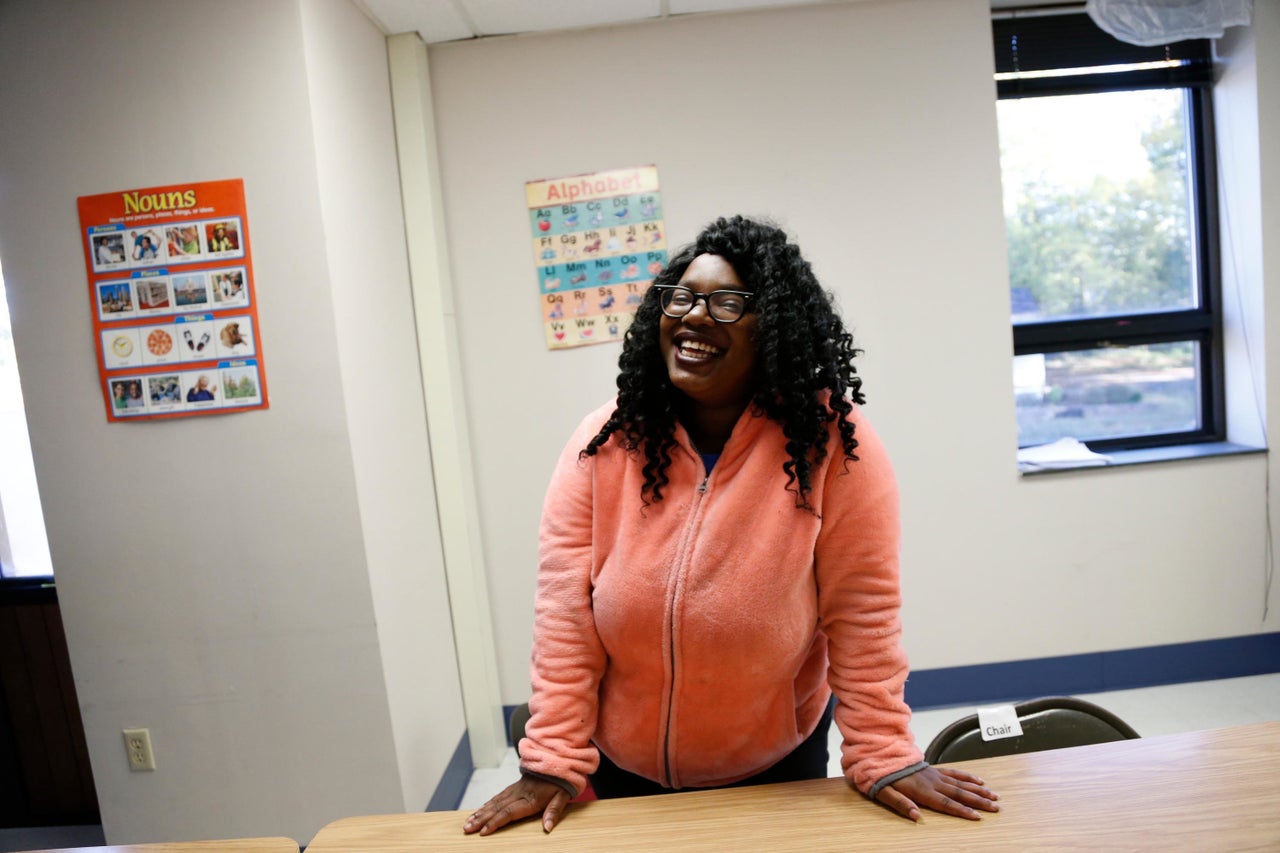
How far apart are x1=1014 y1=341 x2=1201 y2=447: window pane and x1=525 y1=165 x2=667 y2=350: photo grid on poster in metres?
1.53

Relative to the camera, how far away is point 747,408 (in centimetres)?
110

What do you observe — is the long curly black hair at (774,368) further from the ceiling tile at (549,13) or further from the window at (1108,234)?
the window at (1108,234)

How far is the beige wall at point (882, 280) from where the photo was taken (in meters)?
2.47

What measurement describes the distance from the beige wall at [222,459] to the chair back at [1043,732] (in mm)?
1372

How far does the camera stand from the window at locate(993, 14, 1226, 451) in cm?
267

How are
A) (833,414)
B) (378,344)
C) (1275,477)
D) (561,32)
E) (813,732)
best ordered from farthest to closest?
(1275,477), (561,32), (378,344), (813,732), (833,414)

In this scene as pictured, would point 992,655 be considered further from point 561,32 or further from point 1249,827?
point 561,32

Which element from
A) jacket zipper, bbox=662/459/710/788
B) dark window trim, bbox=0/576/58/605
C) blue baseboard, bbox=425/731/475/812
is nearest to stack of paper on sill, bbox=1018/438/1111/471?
jacket zipper, bbox=662/459/710/788

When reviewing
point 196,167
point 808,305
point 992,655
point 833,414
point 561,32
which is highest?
point 561,32

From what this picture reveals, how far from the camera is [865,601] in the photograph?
1025 millimetres

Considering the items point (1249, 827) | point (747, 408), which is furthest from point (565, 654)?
point (1249, 827)

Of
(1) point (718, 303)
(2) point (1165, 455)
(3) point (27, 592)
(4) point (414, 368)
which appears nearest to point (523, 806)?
(1) point (718, 303)

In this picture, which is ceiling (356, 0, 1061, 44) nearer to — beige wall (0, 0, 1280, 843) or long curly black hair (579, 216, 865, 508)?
beige wall (0, 0, 1280, 843)

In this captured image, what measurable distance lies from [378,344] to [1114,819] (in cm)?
193
